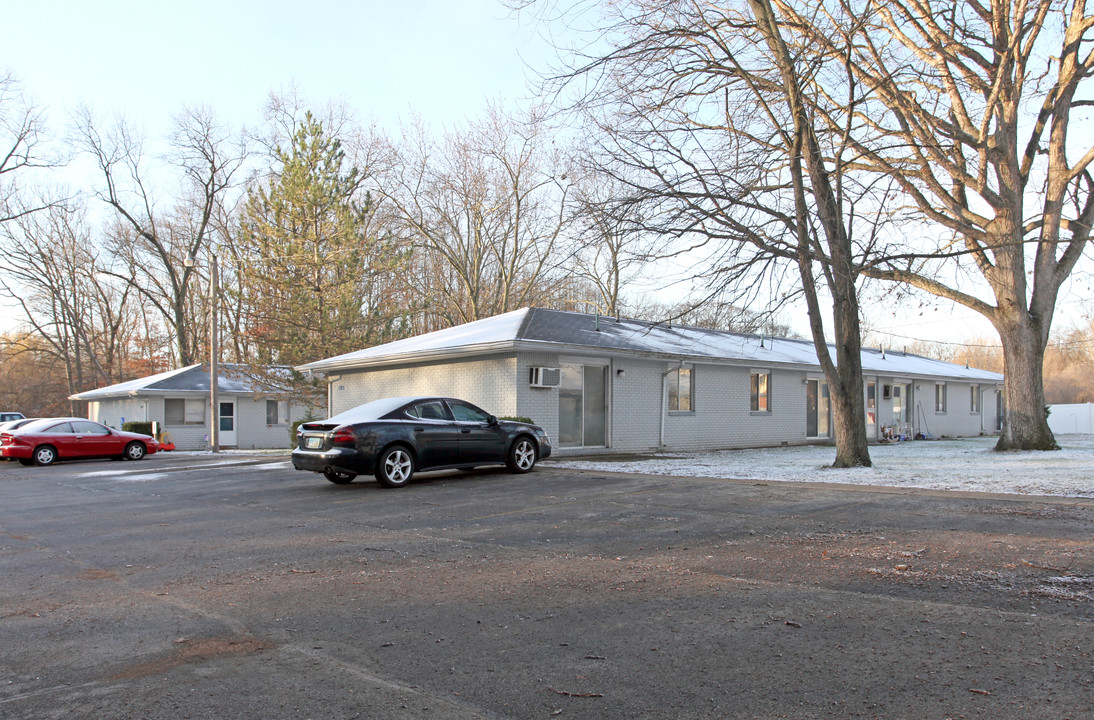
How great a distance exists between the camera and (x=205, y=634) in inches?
179

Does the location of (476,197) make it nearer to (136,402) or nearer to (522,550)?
(136,402)

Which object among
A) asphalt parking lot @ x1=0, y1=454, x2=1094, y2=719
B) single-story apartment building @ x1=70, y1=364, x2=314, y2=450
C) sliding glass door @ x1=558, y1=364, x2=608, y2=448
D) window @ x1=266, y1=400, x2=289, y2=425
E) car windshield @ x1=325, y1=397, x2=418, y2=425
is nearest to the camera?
asphalt parking lot @ x1=0, y1=454, x2=1094, y2=719

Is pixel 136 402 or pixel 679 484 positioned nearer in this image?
pixel 679 484

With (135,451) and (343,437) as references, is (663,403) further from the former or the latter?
(135,451)

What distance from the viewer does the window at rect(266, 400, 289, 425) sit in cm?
3603

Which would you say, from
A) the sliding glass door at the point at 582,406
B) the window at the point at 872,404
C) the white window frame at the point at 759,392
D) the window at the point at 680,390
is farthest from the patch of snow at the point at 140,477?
the window at the point at 872,404

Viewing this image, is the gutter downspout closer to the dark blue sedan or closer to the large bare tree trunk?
the dark blue sedan

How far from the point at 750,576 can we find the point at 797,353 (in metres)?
22.0

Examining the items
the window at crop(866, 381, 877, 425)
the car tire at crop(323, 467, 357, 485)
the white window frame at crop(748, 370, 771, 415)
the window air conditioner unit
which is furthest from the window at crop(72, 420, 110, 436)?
the window at crop(866, 381, 877, 425)

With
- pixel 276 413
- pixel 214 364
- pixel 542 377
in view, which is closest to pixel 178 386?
pixel 276 413

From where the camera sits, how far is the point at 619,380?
62.6 feet

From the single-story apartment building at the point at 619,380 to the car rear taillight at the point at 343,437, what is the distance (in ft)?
17.9

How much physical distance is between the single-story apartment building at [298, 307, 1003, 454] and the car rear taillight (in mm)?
5449

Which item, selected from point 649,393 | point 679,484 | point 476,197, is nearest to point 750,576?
point 679,484
